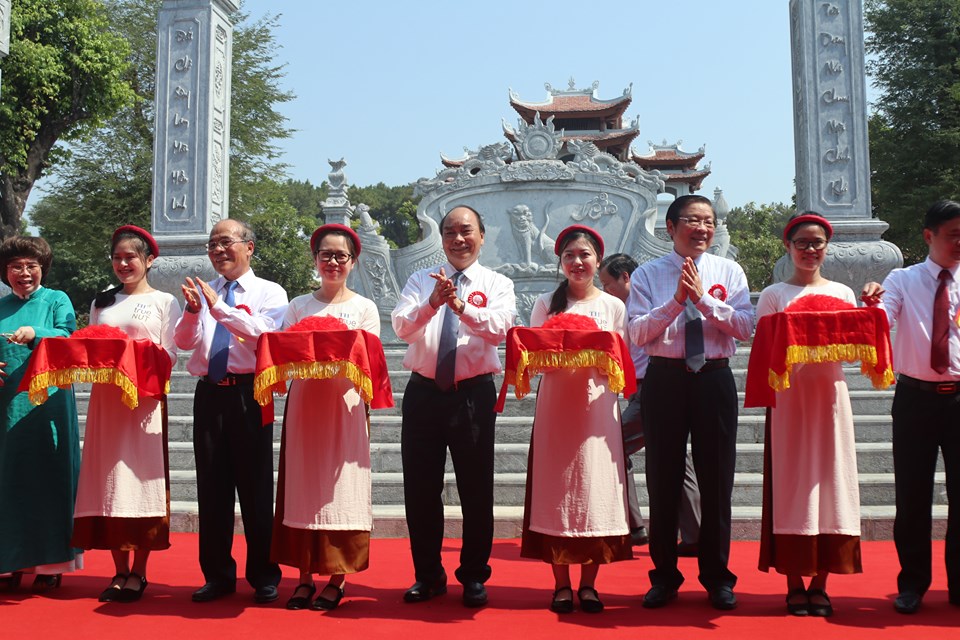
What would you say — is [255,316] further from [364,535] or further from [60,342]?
[364,535]

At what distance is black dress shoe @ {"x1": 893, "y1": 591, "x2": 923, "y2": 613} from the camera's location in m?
3.11

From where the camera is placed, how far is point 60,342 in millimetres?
3395

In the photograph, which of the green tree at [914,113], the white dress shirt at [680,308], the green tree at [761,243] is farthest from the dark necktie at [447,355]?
the green tree at [761,243]

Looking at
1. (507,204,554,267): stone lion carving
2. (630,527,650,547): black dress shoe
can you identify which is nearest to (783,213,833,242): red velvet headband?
(630,527,650,547): black dress shoe

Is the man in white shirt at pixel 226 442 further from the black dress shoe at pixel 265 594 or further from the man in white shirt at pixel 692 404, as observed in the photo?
the man in white shirt at pixel 692 404

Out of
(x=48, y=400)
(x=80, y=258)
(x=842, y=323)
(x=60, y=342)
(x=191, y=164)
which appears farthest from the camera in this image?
(x=80, y=258)

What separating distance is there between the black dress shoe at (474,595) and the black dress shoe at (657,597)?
62 centimetres

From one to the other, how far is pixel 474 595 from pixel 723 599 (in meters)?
0.94

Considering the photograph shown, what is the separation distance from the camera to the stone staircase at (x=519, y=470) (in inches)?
188

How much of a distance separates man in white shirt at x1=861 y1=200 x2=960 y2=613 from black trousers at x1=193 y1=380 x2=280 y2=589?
2.46 m

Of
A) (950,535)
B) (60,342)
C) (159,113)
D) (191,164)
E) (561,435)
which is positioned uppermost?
(159,113)

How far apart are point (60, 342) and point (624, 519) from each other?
7.73 ft

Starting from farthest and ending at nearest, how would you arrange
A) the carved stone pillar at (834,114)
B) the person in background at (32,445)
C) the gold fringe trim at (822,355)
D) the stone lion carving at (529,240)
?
the stone lion carving at (529,240)
the carved stone pillar at (834,114)
the person in background at (32,445)
the gold fringe trim at (822,355)

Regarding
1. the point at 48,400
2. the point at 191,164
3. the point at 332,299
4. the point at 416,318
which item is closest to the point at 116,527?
the point at 48,400
